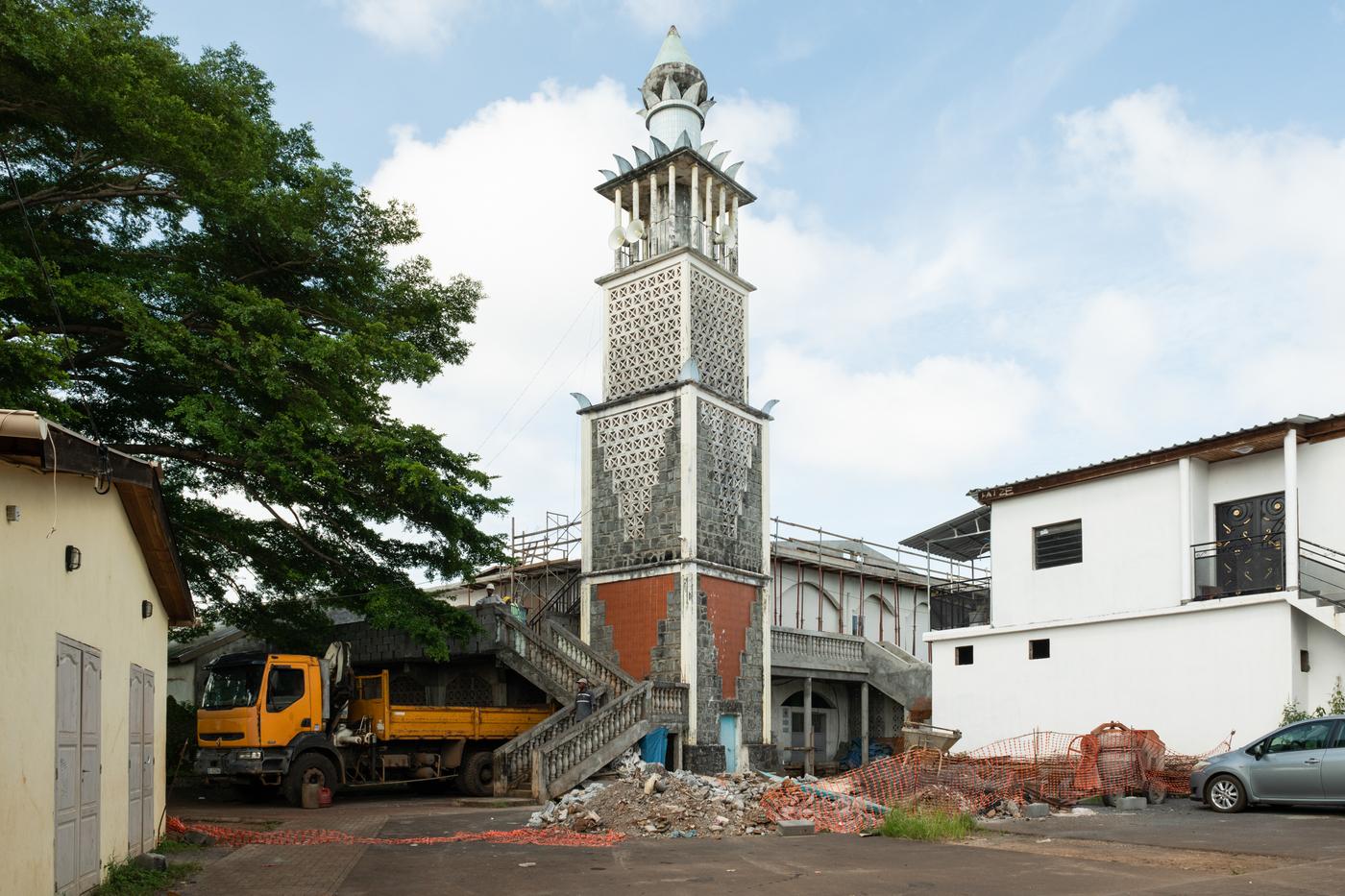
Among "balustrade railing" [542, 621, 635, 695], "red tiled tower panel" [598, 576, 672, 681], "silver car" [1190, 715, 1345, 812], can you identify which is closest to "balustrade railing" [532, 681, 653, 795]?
"balustrade railing" [542, 621, 635, 695]

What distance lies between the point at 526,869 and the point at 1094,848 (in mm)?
6341

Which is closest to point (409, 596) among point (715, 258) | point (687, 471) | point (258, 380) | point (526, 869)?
point (258, 380)

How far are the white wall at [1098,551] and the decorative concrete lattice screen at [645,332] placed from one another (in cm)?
847

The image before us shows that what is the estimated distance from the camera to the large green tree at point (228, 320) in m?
16.4

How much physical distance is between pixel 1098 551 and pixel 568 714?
10.9 m

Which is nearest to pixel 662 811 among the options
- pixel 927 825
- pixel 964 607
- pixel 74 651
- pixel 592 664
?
pixel 927 825

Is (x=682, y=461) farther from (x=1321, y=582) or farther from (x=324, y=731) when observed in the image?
(x=1321, y=582)

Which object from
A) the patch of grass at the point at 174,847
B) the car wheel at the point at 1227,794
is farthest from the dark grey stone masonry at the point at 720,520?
the patch of grass at the point at 174,847

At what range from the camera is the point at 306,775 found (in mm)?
19703

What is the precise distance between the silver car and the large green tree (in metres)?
12.6

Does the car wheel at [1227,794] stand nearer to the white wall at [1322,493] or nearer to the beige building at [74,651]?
the white wall at [1322,493]

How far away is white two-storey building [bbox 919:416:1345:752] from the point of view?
19172mm

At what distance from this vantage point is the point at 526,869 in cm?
1192

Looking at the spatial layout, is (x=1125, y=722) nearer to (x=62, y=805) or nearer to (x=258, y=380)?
(x=258, y=380)
